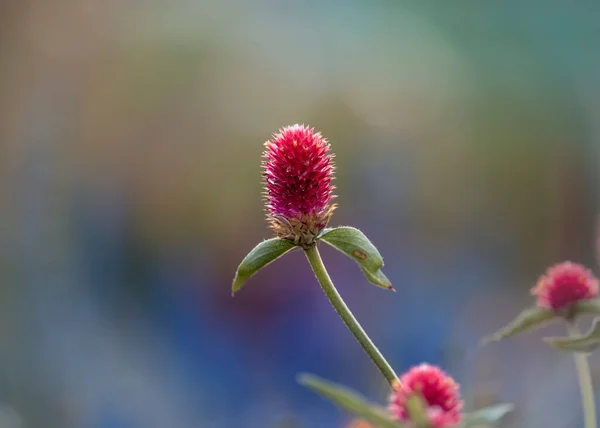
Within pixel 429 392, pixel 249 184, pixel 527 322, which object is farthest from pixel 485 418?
pixel 249 184

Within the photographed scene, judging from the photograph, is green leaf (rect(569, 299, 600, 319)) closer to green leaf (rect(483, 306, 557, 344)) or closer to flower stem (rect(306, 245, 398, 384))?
green leaf (rect(483, 306, 557, 344))

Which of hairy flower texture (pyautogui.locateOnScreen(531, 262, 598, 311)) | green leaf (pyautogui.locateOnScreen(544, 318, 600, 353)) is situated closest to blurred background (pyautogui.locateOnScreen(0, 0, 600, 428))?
hairy flower texture (pyautogui.locateOnScreen(531, 262, 598, 311))

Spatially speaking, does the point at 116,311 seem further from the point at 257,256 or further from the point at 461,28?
the point at 257,256

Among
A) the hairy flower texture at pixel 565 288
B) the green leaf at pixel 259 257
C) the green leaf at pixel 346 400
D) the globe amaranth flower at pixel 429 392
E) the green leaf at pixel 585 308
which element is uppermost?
the hairy flower texture at pixel 565 288

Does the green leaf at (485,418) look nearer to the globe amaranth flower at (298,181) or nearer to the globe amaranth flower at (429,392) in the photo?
the globe amaranth flower at (429,392)

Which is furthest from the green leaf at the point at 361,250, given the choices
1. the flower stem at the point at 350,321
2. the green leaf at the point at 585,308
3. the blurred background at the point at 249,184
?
the blurred background at the point at 249,184

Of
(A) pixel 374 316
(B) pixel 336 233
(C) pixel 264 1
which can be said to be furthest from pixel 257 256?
(C) pixel 264 1

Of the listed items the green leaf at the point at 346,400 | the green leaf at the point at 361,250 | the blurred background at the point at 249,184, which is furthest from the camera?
the blurred background at the point at 249,184
